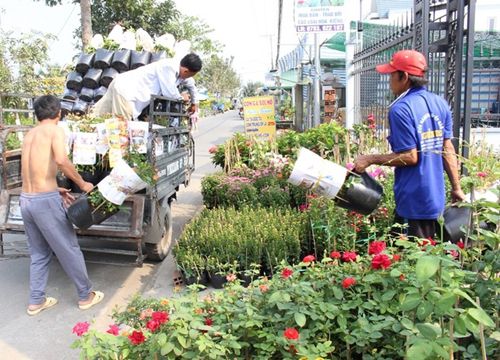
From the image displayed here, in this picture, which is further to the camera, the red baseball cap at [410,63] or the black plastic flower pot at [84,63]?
the black plastic flower pot at [84,63]

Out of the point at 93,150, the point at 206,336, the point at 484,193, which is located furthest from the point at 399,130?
the point at 93,150

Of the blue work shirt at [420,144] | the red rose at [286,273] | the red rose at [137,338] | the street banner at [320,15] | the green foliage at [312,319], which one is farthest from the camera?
the street banner at [320,15]

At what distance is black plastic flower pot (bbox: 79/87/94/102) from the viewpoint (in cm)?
712

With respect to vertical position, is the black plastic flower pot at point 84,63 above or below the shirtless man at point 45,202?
above

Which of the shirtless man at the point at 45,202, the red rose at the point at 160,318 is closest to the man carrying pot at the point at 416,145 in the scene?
the red rose at the point at 160,318

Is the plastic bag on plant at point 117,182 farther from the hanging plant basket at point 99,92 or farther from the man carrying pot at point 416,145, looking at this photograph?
the hanging plant basket at point 99,92

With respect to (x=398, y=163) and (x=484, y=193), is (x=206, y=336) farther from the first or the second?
(x=484, y=193)

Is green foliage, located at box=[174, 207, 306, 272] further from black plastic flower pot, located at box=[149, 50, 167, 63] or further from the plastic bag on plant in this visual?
black plastic flower pot, located at box=[149, 50, 167, 63]

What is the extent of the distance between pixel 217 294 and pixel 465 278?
1.23 metres

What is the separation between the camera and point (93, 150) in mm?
4590

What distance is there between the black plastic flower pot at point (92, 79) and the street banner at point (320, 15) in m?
3.81

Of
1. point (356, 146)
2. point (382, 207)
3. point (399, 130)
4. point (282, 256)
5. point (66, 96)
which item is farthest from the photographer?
point (66, 96)

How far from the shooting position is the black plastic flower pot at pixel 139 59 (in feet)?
22.9

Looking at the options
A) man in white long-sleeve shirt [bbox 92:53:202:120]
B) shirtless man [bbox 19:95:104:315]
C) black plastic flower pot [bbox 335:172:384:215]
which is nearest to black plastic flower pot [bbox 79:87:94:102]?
man in white long-sleeve shirt [bbox 92:53:202:120]
